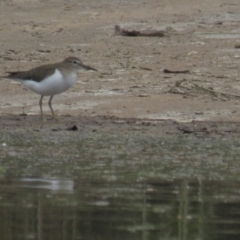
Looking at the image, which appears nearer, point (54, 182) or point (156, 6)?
point (54, 182)

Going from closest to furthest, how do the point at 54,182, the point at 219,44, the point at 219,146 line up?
the point at 54,182 < the point at 219,146 < the point at 219,44

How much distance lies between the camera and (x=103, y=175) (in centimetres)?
870

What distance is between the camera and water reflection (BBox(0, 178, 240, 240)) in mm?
6734

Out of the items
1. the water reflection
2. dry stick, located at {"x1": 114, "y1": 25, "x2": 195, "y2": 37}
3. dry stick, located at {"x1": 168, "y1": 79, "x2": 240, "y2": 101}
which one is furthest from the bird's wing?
→ dry stick, located at {"x1": 114, "y1": 25, "x2": 195, "y2": 37}

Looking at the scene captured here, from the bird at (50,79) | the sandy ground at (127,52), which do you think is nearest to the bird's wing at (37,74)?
the bird at (50,79)

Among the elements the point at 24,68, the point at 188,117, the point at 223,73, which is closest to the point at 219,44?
the point at 223,73

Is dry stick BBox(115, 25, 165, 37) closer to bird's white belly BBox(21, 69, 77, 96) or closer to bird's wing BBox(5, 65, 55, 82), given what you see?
bird's wing BBox(5, 65, 55, 82)

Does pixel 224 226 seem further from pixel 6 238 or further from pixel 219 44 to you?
pixel 219 44

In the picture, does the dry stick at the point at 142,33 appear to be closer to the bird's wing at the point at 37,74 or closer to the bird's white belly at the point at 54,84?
the bird's wing at the point at 37,74

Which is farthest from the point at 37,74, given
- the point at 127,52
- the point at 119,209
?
the point at 119,209

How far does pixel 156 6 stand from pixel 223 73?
575 cm

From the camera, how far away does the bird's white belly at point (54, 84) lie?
12.1 meters

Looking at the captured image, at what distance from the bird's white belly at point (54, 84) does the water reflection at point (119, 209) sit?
3.75m

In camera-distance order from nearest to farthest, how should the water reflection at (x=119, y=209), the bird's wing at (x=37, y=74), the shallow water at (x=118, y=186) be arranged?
the water reflection at (x=119, y=209), the shallow water at (x=118, y=186), the bird's wing at (x=37, y=74)
